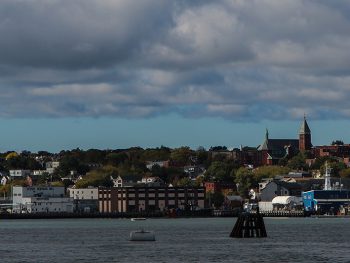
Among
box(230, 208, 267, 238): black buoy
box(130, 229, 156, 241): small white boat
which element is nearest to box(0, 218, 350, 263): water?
box(130, 229, 156, 241): small white boat

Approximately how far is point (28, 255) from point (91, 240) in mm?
24415

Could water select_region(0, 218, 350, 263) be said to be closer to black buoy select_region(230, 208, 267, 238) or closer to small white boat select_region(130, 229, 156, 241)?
small white boat select_region(130, 229, 156, 241)

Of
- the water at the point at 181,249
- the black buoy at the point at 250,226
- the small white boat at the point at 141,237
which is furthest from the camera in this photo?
the black buoy at the point at 250,226

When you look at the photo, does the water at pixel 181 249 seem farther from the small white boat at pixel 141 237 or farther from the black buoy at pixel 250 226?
the black buoy at pixel 250 226

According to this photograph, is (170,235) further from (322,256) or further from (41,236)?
(322,256)

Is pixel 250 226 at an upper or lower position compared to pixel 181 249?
upper

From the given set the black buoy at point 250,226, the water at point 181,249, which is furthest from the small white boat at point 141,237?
the black buoy at point 250,226

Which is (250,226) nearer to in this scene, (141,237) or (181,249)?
(141,237)

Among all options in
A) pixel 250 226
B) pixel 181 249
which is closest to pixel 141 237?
pixel 250 226

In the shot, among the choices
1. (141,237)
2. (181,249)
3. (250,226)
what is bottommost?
(181,249)

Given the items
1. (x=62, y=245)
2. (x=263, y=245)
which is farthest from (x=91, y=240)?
(x=263, y=245)

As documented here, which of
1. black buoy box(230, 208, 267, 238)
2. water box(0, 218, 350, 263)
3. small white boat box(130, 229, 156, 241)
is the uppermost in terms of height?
black buoy box(230, 208, 267, 238)

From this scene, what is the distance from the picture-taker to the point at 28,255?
325 feet

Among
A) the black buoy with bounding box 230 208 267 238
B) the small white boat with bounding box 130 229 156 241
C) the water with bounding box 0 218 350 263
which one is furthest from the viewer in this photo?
the black buoy with bounding box 230 208 267 238
